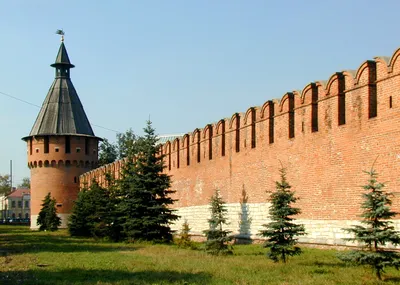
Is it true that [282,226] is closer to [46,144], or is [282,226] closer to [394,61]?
[394,61]

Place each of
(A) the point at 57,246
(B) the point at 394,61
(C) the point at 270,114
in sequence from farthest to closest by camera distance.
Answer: (A) the point at 57,246 → (C) the point at 270,114 → (B) the point at 394,61

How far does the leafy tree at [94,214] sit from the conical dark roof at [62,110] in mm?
16016

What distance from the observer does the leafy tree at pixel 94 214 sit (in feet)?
88.0

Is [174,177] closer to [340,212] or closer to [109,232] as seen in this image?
[109,232]

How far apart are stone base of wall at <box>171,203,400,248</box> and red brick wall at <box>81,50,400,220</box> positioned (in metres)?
0.23

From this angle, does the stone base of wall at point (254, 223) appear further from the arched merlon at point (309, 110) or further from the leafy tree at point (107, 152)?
the leafy tree at point (107, 152)

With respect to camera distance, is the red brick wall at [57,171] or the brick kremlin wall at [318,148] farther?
the red brick wall at [57,171]

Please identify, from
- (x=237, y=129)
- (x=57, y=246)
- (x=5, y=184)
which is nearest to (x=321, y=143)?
(x=237, y=129)

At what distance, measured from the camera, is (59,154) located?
48.2 m

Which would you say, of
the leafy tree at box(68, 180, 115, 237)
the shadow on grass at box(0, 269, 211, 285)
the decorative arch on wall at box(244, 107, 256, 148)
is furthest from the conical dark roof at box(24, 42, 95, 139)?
the shadow on grass at box(0, 269, 211, 285)

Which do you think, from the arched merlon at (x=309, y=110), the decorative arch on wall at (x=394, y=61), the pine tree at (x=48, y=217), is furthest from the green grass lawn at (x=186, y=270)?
the pine tree at (x=48, y=217)

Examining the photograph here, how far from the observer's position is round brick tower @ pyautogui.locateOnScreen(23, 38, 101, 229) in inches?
1898

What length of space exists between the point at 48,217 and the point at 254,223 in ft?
91.7

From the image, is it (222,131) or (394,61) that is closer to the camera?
(394,61)
